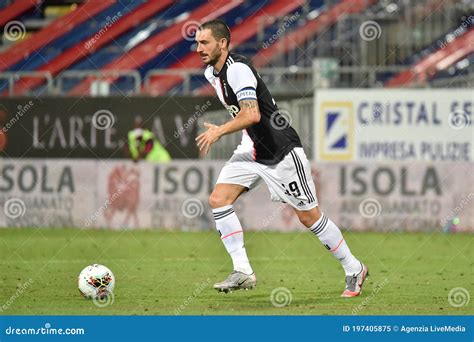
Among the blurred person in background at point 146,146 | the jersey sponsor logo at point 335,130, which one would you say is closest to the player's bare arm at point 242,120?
the blurred person in background at point 146,146

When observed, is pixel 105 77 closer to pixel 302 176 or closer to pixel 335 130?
pixel 335 130

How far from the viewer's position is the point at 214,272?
41.2ft

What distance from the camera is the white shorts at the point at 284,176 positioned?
383 inches

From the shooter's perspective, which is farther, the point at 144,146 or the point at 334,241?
the point at 144,146

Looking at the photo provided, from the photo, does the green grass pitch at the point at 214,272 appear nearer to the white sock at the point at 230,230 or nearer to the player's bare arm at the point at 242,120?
the white sock at the point at 230,230

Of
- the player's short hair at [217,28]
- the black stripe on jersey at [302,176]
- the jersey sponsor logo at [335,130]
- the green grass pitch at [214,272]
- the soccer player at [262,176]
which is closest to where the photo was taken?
the green grass pitch at [214,272]

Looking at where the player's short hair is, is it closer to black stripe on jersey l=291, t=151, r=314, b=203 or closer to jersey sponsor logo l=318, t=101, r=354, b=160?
black stripe on jersey l=291, t=151, r=314, b=203

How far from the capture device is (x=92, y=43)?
20.6 meters

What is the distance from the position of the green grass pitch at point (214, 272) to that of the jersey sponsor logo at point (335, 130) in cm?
310

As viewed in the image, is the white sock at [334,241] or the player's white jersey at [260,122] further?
the white sock at [334,241]

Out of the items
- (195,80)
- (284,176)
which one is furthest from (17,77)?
(284,176)

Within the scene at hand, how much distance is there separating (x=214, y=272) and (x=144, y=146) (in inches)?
306

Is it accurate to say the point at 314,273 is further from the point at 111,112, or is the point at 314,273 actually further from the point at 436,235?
the point at 111,112
